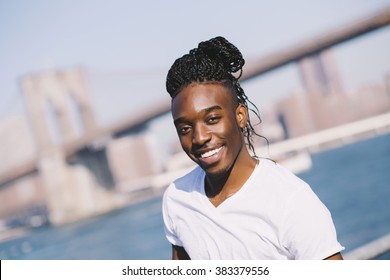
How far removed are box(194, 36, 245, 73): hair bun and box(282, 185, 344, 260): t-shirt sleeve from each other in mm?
229

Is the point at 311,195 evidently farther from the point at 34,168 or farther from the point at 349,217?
the point at 34,168

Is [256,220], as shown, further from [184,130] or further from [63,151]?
[63,151]

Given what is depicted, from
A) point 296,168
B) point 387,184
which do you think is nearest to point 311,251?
point 387,184

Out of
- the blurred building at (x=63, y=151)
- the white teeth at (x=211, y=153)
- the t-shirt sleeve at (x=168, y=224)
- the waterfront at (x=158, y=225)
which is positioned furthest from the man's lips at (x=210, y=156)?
the blurred building at (x=63, y=151)

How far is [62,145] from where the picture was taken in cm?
1705

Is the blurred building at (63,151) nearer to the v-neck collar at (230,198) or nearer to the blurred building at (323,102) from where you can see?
the blurred building at (323,102)

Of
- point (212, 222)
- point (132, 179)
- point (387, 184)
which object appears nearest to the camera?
point (212, 222)

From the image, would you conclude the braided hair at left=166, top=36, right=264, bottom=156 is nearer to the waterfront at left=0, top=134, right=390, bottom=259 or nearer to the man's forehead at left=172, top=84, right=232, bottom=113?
the man's forehead at left=172, top=84, right=232, bottom=113

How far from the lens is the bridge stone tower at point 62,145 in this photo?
1662 centimetres

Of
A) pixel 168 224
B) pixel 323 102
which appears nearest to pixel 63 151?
pixel 323 102

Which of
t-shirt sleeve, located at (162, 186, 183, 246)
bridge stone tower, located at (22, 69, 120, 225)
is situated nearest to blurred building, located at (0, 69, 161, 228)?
bridge stone tower, located at (22, 69, 120, 225)

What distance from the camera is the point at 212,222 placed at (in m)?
0.83

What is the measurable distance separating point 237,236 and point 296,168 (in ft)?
69.3
